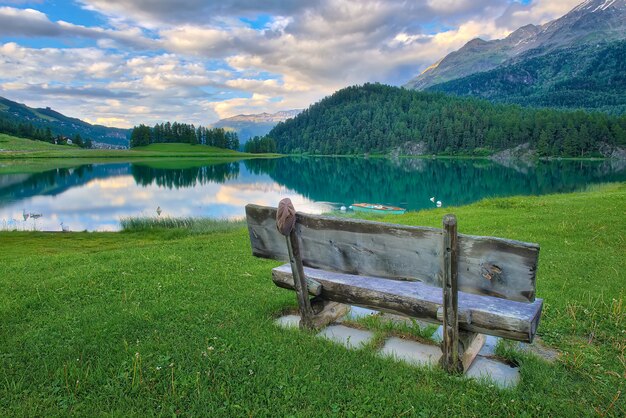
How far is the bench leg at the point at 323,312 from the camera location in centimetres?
621

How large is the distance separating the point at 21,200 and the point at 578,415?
56068 millimetres

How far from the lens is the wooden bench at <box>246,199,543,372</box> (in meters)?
4.20

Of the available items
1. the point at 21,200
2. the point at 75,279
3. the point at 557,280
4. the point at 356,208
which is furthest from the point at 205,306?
the point at 21,200

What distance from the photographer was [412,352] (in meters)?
5.62

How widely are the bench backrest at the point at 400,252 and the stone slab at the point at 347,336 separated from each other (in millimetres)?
1196

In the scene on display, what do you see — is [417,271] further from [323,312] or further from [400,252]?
[323,312]

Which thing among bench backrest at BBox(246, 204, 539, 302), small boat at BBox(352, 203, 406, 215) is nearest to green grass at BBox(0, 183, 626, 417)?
bench backrest at BBox(246, 204, 539, 302)

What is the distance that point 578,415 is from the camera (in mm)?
4215

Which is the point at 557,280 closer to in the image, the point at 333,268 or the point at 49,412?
the point at 333,268

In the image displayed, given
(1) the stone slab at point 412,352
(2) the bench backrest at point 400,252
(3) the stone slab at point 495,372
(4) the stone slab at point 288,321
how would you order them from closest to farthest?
1. (2) the bench backrest at point 400,252
2. (3) the stone slab at point 495,372
3. (1) the stone slab at point 412,352
4. (4) the stone slab at point 288,321

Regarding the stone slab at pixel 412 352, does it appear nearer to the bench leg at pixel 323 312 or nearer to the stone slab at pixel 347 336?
the stone slab at pixel 347 336

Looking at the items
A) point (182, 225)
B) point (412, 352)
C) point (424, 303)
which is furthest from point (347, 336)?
point (182, 225)

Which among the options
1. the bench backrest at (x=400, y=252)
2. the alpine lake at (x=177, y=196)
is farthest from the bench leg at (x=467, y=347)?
the alpine lake at (x=177, y=196)

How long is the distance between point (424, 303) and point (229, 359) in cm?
250
